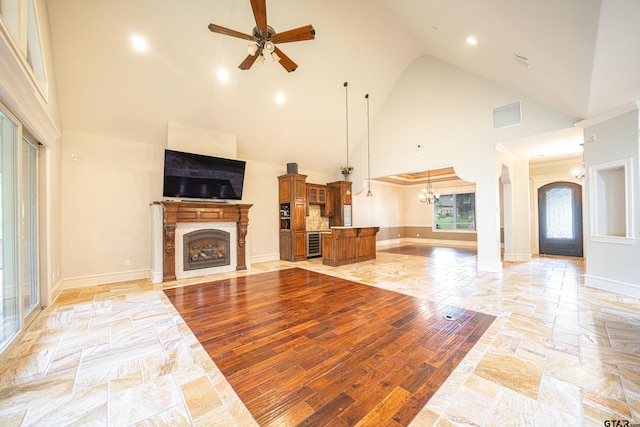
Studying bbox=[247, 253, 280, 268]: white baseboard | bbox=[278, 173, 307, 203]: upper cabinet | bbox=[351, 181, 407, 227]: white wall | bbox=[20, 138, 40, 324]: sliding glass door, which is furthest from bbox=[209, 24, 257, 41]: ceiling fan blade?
bbox=[351, 181, 407, 227]: white wall

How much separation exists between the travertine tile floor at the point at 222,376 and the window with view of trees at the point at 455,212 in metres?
7.15

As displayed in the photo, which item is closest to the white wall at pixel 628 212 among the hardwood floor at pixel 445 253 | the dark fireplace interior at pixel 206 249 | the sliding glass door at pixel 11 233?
the hardwood floor at pixel 445 253

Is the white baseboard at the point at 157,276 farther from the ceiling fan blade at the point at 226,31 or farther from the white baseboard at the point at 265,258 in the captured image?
the ceiling fan blade at the point at 226,31

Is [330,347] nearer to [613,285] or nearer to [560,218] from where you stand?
[613,285]

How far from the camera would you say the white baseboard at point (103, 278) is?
4.59 m

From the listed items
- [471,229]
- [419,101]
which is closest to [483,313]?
[419,101]

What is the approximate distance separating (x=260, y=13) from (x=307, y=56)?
2.62m

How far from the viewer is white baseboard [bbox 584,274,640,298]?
374 cm

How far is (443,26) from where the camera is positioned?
4172mm

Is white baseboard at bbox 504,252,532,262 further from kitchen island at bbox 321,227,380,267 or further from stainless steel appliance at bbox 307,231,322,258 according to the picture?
stainless steel appliance at bbox 307,231,322,258

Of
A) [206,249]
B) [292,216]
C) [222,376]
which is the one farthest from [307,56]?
[222,376]

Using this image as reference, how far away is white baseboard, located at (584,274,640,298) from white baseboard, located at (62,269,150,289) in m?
8.50

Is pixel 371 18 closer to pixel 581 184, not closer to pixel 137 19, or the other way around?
pixel 137 19

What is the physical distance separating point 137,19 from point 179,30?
558mm
